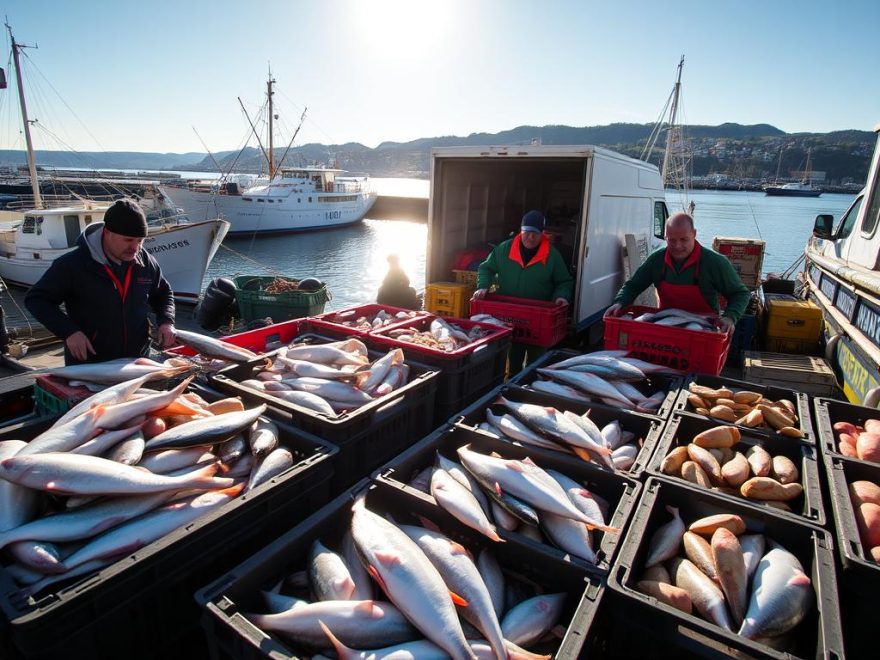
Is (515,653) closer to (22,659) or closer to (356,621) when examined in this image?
(356,621)

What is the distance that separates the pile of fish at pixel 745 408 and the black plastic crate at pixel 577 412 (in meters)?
0.40

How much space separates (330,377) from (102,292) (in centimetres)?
186

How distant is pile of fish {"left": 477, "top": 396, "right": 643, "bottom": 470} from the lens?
2545mm

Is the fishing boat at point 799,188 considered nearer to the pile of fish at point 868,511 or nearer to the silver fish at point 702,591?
the pile of fish at point 868,511

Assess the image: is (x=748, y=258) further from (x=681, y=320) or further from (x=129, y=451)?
(x=129, y=451)

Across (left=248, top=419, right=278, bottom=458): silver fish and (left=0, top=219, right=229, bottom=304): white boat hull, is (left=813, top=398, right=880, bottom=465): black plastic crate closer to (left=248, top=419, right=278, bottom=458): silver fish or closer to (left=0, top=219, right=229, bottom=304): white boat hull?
(left=248, top=419, right=278, bottom=458): silver fish

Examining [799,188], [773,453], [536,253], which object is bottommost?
[773,453]

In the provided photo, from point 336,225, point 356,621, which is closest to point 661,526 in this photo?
point 356,621

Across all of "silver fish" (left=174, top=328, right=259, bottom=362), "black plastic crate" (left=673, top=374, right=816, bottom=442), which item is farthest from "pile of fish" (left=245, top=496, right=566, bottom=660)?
"silver fish" (left=174, top=328, right=259, bottom=362)

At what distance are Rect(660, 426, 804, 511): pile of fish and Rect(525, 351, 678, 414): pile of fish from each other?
1.71 ft

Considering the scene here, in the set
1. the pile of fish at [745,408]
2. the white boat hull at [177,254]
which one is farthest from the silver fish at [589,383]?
the white boat hull at [177,254]

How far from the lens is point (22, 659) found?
1564 millimetres

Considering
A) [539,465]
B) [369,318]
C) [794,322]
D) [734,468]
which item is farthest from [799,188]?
[539,465]

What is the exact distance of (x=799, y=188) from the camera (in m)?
106
